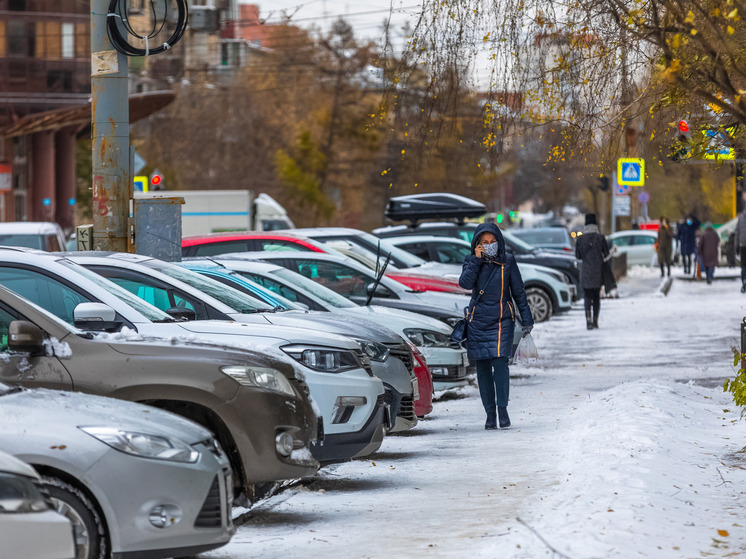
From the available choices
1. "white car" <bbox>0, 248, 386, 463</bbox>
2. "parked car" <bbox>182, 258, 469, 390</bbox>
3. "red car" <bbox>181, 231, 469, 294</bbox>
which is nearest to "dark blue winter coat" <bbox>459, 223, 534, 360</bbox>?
"parked car" <bbox>182, 258, 469, 390</bbox>

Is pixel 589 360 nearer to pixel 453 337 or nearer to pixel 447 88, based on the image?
pixel 453 337

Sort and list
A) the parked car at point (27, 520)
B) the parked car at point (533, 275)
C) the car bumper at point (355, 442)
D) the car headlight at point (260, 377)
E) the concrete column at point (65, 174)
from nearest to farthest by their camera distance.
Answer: the parked car at point (27, 520) → the car headlight at point (260, 377) → the car bumper at point (355, 442) → the parked car at point (533, 275) → the concrete column at point (65, 174)

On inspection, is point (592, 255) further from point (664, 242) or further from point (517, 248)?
point (664, 242)

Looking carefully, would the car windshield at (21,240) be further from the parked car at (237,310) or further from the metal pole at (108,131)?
the parked car at (237,310)

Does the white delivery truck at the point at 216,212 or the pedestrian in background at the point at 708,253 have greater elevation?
the white delivery truck at the point at 216,212

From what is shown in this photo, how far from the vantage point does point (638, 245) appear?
45.8 m

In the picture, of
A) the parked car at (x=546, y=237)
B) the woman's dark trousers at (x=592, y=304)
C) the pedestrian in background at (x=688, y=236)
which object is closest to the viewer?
the woman's dark trousers at (x=592, y=304)

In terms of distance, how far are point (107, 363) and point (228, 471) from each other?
1150mm

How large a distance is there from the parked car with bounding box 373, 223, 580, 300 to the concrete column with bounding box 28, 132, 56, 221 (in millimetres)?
32414

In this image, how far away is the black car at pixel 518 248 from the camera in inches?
1000

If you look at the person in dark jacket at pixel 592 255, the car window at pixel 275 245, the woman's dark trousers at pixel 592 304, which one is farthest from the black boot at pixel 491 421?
the woman's dark trousers at pixel 592 304

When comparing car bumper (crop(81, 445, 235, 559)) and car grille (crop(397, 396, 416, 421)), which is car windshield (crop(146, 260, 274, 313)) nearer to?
car grille (crop(397, 396, 416, 421))

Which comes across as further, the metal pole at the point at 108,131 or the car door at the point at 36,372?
the metal pole at the point at 108,131

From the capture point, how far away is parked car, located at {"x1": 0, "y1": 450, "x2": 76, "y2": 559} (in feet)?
15.3
